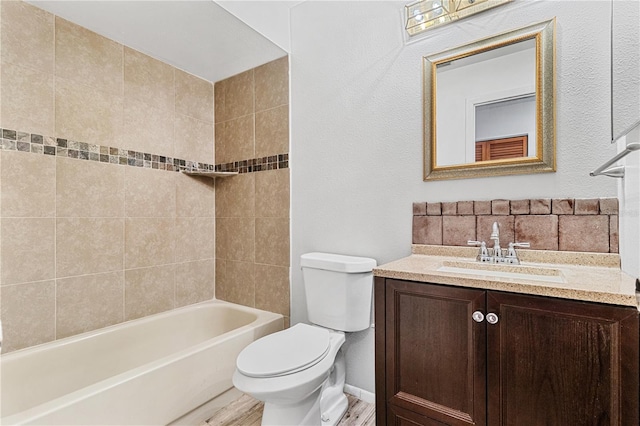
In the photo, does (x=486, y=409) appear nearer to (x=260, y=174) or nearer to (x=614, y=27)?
(x=614, y=27)

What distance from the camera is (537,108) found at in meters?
1.36

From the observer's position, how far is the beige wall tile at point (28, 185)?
1.58m

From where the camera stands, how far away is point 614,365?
838mm

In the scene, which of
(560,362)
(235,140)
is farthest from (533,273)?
(235,140)

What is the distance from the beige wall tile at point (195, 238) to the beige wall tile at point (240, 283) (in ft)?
0.73

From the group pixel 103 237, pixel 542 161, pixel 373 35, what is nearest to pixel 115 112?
pixel 103 237

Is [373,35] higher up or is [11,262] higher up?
[373,35]

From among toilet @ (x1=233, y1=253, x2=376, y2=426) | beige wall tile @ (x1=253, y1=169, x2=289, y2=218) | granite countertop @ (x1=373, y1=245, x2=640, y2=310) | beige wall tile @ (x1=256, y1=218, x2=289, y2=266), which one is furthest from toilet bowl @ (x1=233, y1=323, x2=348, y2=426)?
beige wall tile @ (x1=253, y1=169, x2=289, y2=218)

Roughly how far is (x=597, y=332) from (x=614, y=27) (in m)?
1.14

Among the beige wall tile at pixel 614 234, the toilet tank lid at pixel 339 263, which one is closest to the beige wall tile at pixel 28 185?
the toilet tank lid at pixel 339 263

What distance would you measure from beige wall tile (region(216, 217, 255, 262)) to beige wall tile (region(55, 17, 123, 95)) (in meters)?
1.15

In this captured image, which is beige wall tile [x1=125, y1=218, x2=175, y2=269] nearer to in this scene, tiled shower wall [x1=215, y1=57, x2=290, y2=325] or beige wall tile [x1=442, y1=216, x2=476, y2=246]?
tiled shower wall [x1=215, y1=57, x2=290, y2=325]

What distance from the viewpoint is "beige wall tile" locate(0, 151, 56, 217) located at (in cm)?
158

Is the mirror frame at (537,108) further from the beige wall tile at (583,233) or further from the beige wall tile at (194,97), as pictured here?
the beige wall tile at (194,97)
